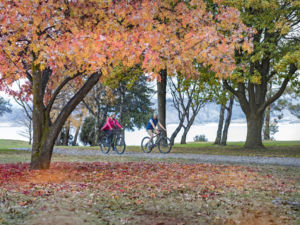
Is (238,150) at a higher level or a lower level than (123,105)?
lower

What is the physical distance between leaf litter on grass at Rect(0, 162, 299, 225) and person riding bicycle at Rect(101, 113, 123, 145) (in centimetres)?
758

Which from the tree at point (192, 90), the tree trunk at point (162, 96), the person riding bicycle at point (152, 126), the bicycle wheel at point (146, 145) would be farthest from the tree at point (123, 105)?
the person riding bicycle at point (152, 126)

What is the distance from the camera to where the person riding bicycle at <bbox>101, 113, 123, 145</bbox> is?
63.0ft

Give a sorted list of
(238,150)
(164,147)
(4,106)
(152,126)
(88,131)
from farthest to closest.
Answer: (4,106), (88,131), (164,147), (238,150), (152,126)

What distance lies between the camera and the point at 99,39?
888 centimetres

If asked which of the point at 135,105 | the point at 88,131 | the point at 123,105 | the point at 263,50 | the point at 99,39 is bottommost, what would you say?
the point at 88,131

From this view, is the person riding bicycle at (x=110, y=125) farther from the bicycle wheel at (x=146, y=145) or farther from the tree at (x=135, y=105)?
the tree at (x=135, y=105)

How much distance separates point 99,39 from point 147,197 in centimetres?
374

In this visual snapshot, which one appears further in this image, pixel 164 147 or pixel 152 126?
pixel 164 147

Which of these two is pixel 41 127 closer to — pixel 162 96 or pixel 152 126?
pixel 152 126

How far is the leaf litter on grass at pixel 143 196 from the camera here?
6.10 m

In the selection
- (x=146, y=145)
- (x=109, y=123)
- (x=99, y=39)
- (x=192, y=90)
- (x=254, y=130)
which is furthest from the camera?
(x=192, y=90)

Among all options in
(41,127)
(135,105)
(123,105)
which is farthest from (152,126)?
(135,105)

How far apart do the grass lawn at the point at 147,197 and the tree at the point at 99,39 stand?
2.42 meters
